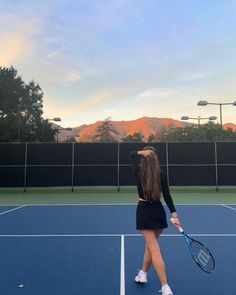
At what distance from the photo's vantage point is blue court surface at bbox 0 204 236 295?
447 cm

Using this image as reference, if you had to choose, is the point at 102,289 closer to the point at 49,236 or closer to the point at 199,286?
the point at 199,286

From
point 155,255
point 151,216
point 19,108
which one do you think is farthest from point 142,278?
point 19,108

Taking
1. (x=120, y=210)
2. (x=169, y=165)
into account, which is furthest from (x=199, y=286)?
(x=169, y=165)

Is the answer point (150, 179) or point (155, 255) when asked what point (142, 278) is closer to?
point (155, 255)

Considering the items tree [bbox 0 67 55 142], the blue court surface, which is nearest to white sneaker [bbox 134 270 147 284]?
the blue court surface

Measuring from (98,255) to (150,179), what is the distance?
235 cm

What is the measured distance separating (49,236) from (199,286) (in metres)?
3.70

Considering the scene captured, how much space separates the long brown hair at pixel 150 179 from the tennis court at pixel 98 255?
1.06 m

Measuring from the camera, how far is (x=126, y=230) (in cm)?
821

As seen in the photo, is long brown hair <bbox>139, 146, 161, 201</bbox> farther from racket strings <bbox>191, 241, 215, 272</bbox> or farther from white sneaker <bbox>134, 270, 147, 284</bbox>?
white sneaker <bbox>134, 270, 147, 284</bbox>

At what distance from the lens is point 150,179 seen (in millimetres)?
4094

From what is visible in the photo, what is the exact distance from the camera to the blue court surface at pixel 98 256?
447 centimetres

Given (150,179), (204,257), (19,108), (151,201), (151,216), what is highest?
(19,108)

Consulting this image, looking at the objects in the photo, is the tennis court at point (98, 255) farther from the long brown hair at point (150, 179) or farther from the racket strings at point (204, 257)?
the long brown hair at point (150, 179)
